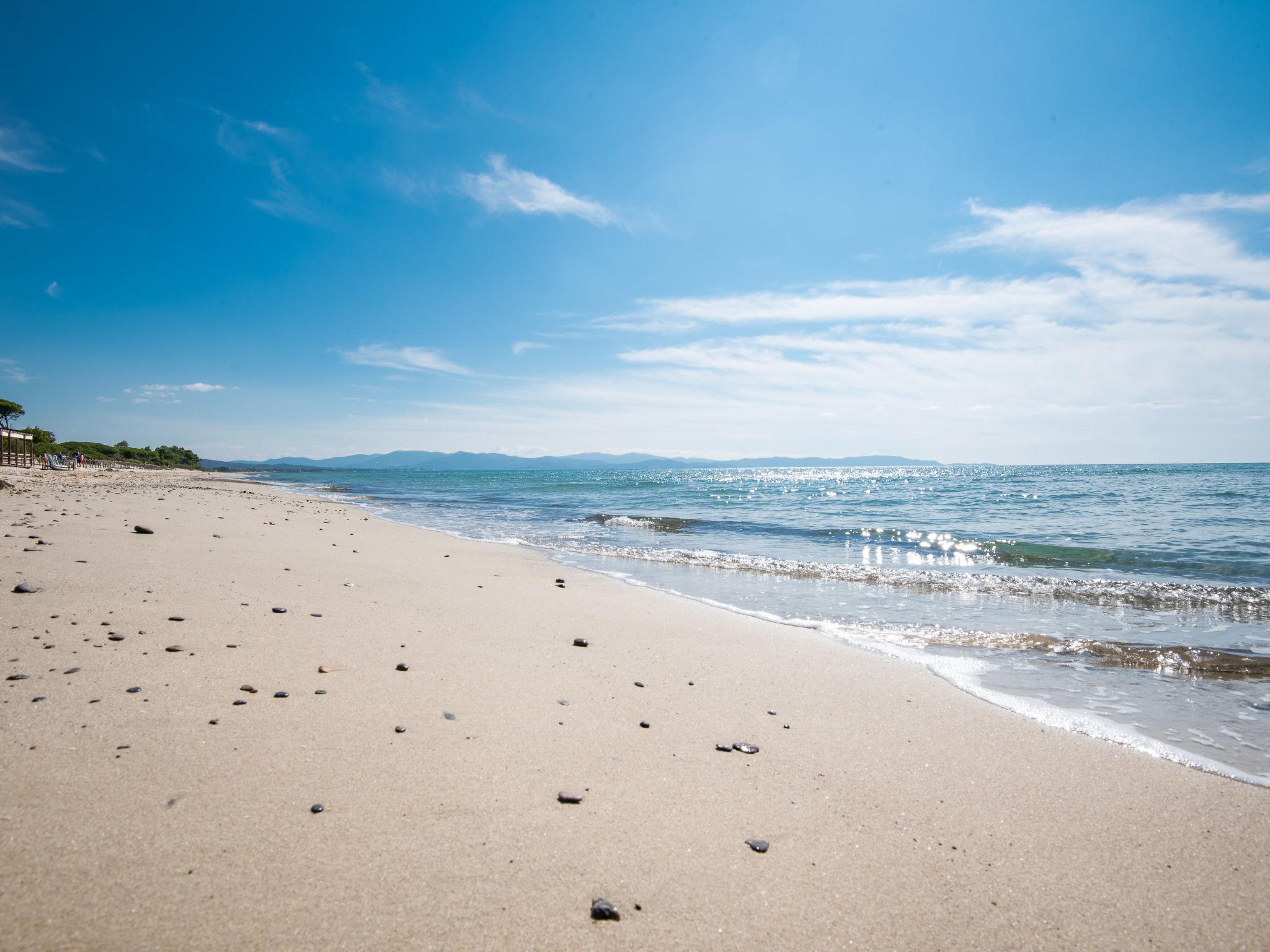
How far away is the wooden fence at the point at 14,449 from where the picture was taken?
43031 millimetres

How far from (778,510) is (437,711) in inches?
1054

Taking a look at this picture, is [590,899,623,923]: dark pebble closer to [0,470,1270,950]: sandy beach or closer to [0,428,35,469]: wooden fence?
[0,470,1270,950]: sandy beach

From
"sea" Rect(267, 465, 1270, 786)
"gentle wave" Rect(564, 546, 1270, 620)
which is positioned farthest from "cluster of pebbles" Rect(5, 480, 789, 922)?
"gentle wave" Rect(564, 546, 1270, 620)

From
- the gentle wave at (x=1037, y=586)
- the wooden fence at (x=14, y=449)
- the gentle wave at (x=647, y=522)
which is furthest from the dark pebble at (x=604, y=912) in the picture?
the wooden fence at (x=14, y=449)

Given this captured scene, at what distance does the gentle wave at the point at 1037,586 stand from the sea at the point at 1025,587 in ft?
0.19

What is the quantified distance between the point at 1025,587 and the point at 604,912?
11.9 m

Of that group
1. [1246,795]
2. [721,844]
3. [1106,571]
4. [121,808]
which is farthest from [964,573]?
[121,808]

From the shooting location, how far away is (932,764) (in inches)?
149

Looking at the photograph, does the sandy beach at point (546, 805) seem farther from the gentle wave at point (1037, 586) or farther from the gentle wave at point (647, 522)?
the gentle wave at point (647, 522)

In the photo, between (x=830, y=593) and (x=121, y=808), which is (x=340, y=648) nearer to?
(x=121, y=808)

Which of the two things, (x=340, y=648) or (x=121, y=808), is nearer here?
(x=121, y=808)

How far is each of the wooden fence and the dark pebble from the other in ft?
190

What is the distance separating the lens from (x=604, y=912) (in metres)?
2.28

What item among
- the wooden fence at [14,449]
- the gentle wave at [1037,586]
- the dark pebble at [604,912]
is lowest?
the gentle wave at [1037,586]
